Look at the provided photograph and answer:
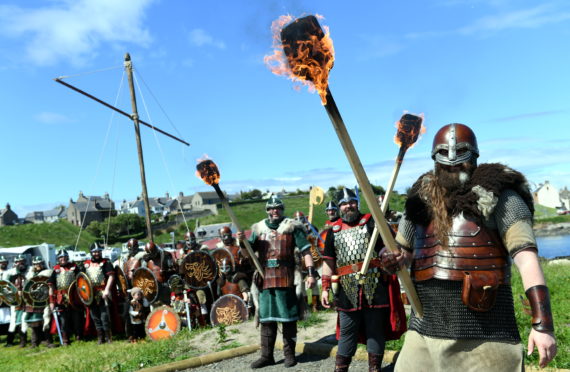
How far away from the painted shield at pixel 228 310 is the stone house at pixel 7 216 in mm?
100276

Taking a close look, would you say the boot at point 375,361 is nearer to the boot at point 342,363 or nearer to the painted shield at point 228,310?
the boot at point 342,363

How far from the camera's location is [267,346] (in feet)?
22.0

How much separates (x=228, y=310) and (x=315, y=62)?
7.30m

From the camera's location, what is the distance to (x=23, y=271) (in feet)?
39.9

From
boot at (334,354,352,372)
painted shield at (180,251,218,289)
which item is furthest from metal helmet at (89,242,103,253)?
boot at (334,354,352,372)

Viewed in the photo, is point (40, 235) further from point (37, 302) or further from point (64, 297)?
point (64, 297)

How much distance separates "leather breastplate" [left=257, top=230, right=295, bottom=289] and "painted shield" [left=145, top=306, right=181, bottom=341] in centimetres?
296

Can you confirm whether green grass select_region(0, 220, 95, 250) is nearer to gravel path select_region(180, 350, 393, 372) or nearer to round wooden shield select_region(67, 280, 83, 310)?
round wooden shield select_region(67, 280, 83, 310)

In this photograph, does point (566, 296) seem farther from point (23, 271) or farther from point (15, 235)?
point (15, 235)

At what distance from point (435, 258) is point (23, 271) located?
36.6ft

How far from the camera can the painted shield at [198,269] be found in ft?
33.3

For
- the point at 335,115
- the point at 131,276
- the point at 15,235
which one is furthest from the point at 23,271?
the point at 15,235

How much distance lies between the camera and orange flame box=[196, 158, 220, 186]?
665 cm

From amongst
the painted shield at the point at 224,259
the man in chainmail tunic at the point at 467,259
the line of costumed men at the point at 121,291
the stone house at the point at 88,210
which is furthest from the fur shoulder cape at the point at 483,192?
the stone house at the point at 88,210
